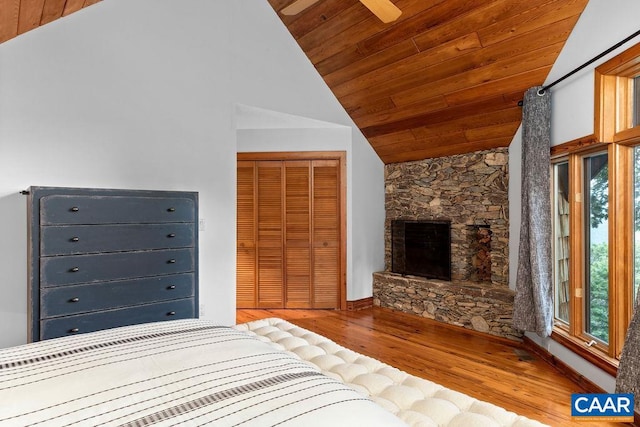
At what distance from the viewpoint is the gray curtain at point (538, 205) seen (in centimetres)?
322

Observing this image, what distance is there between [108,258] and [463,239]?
3.56m

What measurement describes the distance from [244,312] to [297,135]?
90.7 inches

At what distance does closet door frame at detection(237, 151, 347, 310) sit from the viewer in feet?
16.4

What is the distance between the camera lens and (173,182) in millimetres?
3553

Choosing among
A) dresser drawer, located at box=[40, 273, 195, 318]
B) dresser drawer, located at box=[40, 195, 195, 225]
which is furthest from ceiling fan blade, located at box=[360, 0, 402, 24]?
dresser drawer, located at box=[40, 273, 195, 318]

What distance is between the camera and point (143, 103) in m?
3.38

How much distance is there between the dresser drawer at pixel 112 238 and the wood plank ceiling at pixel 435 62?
243 centimetres

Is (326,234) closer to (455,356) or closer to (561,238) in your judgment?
(455,356)

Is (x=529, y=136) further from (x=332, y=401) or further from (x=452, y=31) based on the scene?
(x=332, y=401)

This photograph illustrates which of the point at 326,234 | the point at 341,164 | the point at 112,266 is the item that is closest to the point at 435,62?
the point at 341,164

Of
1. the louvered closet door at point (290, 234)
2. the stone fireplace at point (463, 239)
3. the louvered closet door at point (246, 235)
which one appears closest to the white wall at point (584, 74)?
the stone fireplace at point (463, 239)

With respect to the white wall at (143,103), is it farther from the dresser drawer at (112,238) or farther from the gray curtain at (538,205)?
the gray curtain at (538,205)

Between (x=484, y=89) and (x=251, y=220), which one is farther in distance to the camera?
(x=251, y=220)

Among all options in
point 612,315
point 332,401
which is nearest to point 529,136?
point 612,315
